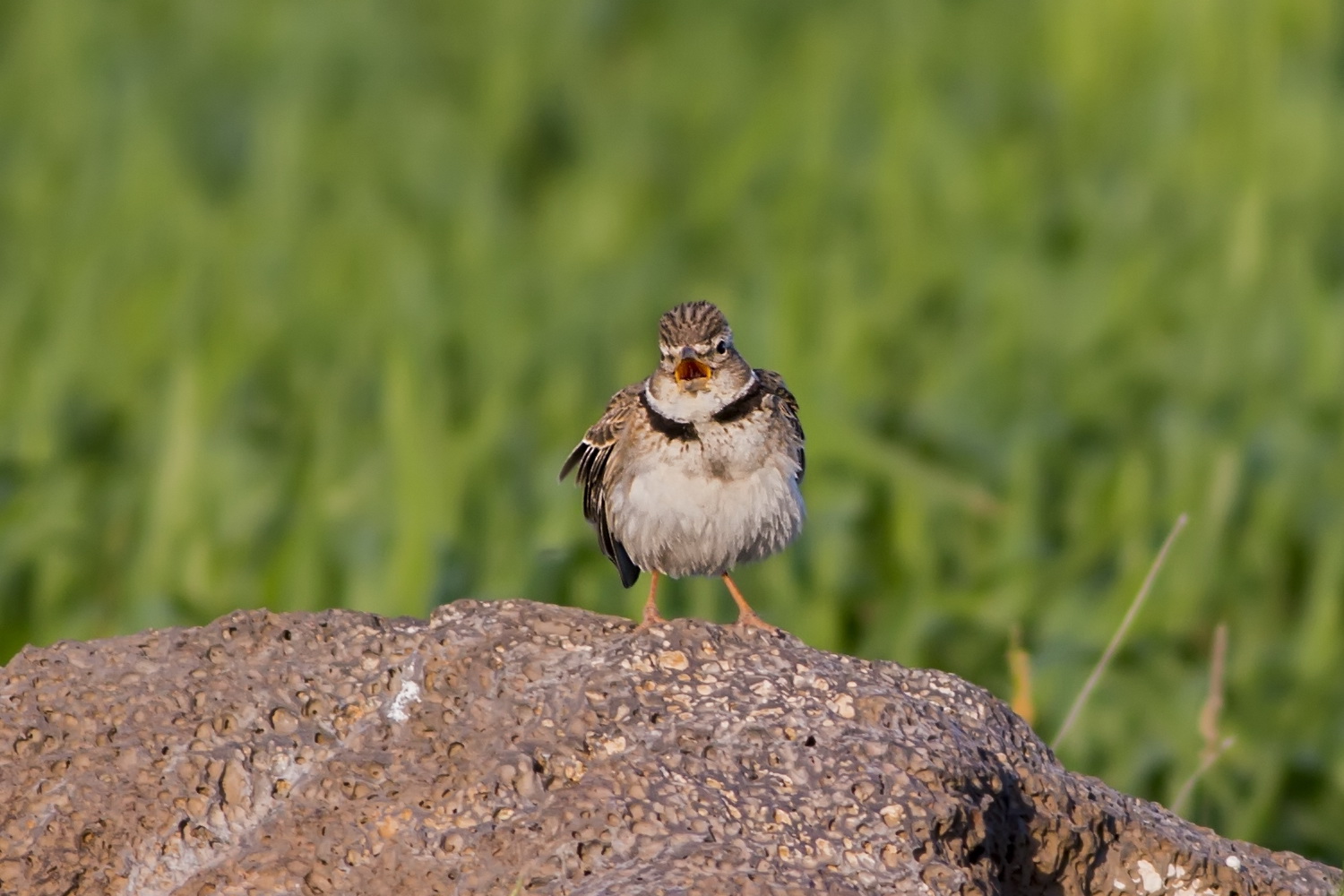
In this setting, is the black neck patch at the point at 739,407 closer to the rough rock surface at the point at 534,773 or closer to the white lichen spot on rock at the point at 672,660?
the rough rock surface at the point at 534,773

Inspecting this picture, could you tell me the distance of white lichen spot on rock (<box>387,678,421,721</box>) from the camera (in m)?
3.92

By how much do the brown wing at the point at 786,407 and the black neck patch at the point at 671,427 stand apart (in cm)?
25

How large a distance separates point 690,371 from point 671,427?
15 centimetres

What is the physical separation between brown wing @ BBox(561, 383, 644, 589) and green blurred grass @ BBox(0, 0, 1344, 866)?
4.29 ft

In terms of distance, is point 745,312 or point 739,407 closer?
point 739,407

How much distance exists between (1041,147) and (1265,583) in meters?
5.30

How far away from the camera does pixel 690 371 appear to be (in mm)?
5441

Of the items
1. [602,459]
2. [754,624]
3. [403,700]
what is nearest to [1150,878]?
[754,624]

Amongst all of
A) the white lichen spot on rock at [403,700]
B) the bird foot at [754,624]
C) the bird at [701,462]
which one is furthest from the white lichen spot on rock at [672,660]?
the bird at [701,462]

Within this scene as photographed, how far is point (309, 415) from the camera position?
31.7ft

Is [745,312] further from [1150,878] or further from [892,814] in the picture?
[892,814]

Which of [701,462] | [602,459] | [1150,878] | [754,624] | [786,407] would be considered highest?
[786,407]

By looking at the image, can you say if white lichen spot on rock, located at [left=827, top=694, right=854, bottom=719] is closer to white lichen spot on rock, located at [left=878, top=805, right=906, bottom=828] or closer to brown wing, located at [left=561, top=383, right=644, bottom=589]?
white lichen spot on rock, located at [left=878, top=805, right=906, bottom=828]

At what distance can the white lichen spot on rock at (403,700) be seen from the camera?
3.92 meters
